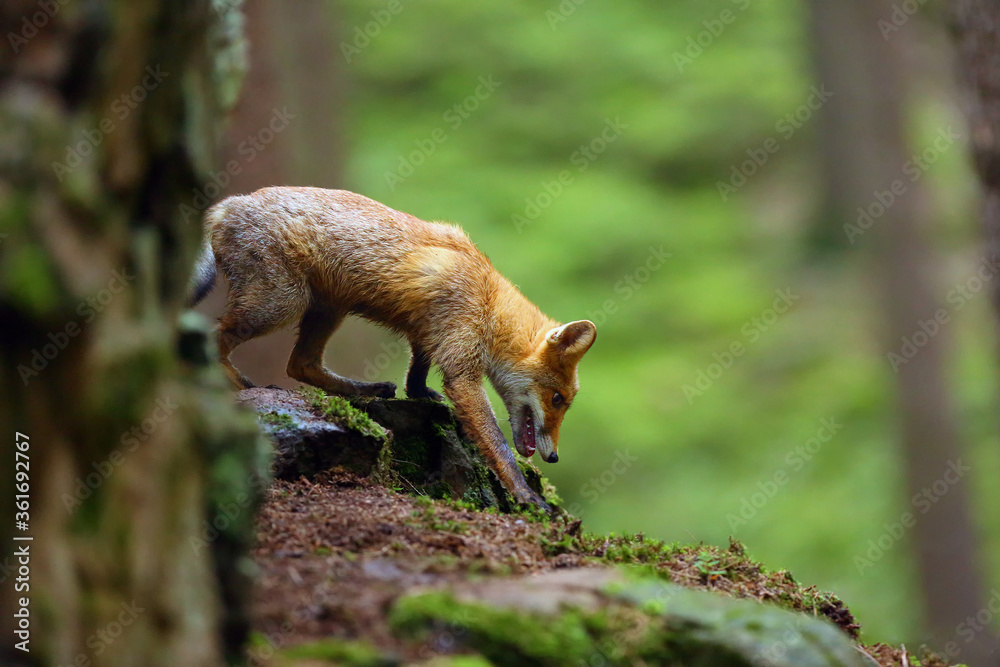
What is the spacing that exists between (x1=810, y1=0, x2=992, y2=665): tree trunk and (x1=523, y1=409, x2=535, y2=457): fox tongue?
820 cm

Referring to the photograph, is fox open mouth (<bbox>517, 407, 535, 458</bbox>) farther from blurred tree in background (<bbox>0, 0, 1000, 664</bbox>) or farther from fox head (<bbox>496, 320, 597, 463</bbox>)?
blurred tree in background (<bbox>0, 0, 1000, 664</bbox>)

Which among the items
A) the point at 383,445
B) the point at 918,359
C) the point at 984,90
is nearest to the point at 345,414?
the point at 383,445

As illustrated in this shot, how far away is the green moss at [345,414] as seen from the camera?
19.1ft

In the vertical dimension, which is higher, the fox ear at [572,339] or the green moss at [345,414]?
the fox ear at [572,339]

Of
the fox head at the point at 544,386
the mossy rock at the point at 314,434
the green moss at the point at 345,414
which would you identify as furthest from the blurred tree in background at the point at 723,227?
the mossy rock at the point at 314,434

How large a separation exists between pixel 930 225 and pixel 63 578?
14.0 m

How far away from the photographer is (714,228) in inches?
853

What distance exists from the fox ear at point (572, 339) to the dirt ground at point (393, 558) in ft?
6.55

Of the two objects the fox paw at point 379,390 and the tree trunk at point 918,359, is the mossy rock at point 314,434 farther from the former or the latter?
the tree trunk at point 918,359

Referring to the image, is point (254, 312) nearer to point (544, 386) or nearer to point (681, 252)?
point (544, 386)

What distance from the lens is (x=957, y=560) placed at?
13.5m

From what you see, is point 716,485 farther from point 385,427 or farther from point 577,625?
point 577,625

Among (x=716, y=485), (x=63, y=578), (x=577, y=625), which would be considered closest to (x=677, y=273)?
(x=716, y=485)

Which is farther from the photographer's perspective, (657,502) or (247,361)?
(657,502)
